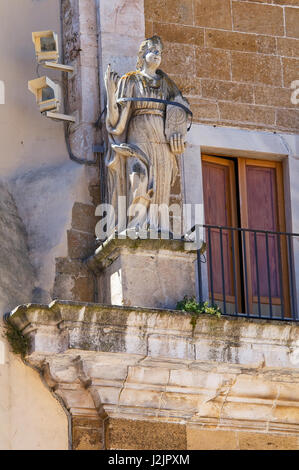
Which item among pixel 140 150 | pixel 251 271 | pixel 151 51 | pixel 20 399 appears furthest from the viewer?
pixel 251 271

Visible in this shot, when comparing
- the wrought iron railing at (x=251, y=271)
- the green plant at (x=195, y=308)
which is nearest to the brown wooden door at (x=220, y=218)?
the wrought iron railing at (x=251, y=271)

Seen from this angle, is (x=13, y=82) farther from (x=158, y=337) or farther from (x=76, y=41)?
(x=158, y=337)

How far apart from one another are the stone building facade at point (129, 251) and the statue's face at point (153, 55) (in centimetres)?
36

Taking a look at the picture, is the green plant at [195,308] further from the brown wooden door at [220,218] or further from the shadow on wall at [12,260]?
the shadow on wall at [12,260]

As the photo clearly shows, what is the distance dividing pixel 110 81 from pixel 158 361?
2.13 metres

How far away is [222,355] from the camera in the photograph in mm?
12547

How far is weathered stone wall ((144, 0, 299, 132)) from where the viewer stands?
46.2 feet

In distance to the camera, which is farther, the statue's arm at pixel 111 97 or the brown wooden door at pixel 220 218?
the brown wooden door at pixel 220 218

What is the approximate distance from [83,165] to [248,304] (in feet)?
5.51

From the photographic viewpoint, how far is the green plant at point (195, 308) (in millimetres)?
12469

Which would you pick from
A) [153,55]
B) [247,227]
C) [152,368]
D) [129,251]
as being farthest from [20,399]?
[153,55]

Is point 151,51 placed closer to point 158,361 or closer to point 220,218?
point 220,218

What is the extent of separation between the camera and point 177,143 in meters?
13.0
